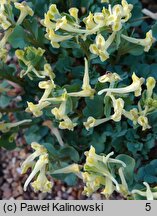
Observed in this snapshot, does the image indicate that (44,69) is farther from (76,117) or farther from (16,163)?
(16,163)

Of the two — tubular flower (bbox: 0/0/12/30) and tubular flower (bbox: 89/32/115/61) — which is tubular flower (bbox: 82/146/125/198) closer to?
tubular flower (bbox: 89/32/115/61)

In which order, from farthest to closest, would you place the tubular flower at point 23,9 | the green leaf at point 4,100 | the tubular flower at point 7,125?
the green leaf at point 4,100 < the tubular flower at point 7,125 < the tubular flower at point 23,9

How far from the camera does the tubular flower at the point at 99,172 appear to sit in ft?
3.06

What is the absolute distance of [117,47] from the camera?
1.04 meters

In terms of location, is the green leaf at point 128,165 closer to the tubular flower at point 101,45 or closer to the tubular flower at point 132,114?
the tubular flower at point 132,114

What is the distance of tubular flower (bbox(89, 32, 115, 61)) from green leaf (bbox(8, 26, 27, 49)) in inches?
7.3

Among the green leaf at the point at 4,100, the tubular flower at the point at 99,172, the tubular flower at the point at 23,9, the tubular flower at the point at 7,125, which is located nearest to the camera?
the tubular flower at the point at 99,172

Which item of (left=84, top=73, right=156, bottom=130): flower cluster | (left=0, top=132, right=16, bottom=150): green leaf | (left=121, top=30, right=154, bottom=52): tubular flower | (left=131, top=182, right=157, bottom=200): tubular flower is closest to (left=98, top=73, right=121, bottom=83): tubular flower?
(left=84, top=73, right=156, bottom=130): flower cluster

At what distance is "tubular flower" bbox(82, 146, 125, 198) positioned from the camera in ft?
3.06

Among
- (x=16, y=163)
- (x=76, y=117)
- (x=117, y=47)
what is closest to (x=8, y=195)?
(x=16, y=163)

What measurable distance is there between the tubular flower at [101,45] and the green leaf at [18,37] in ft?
0.61

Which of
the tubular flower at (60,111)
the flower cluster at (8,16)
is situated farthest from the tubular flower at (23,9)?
the tubular flower at (60,111)

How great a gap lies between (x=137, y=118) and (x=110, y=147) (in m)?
0.16

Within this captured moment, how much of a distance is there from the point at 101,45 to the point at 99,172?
24cm
